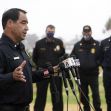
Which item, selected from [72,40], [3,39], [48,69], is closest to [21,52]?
[3,39]

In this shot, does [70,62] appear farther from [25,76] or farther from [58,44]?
[58,44]

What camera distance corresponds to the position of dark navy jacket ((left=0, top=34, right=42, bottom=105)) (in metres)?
5.02

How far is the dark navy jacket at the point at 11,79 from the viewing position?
5.02m

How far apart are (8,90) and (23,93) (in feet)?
0.64

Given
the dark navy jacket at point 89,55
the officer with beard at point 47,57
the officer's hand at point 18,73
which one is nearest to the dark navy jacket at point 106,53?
the dark navy jacket at point 89,55

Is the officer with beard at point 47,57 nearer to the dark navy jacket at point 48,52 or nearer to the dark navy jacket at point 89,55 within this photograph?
the dark navy jacket at point 48,52

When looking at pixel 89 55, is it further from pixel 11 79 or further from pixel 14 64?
pixel 11 79

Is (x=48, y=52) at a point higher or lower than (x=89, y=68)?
higher

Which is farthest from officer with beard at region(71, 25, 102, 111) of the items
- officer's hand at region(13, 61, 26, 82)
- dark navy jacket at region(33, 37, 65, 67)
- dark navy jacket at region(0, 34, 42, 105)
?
officer's hand at region(13, 61, 26, 82)

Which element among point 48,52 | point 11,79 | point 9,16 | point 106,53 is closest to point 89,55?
point 106,53

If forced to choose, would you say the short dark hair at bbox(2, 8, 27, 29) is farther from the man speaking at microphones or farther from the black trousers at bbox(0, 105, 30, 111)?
the black trousers at bbox(0, 105, 30, 111)

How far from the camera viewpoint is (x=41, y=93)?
34.3 ft

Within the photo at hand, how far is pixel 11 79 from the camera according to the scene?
16.1ft

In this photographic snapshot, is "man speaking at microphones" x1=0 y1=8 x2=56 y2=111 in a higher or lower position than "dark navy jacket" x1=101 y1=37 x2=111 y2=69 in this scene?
higher
